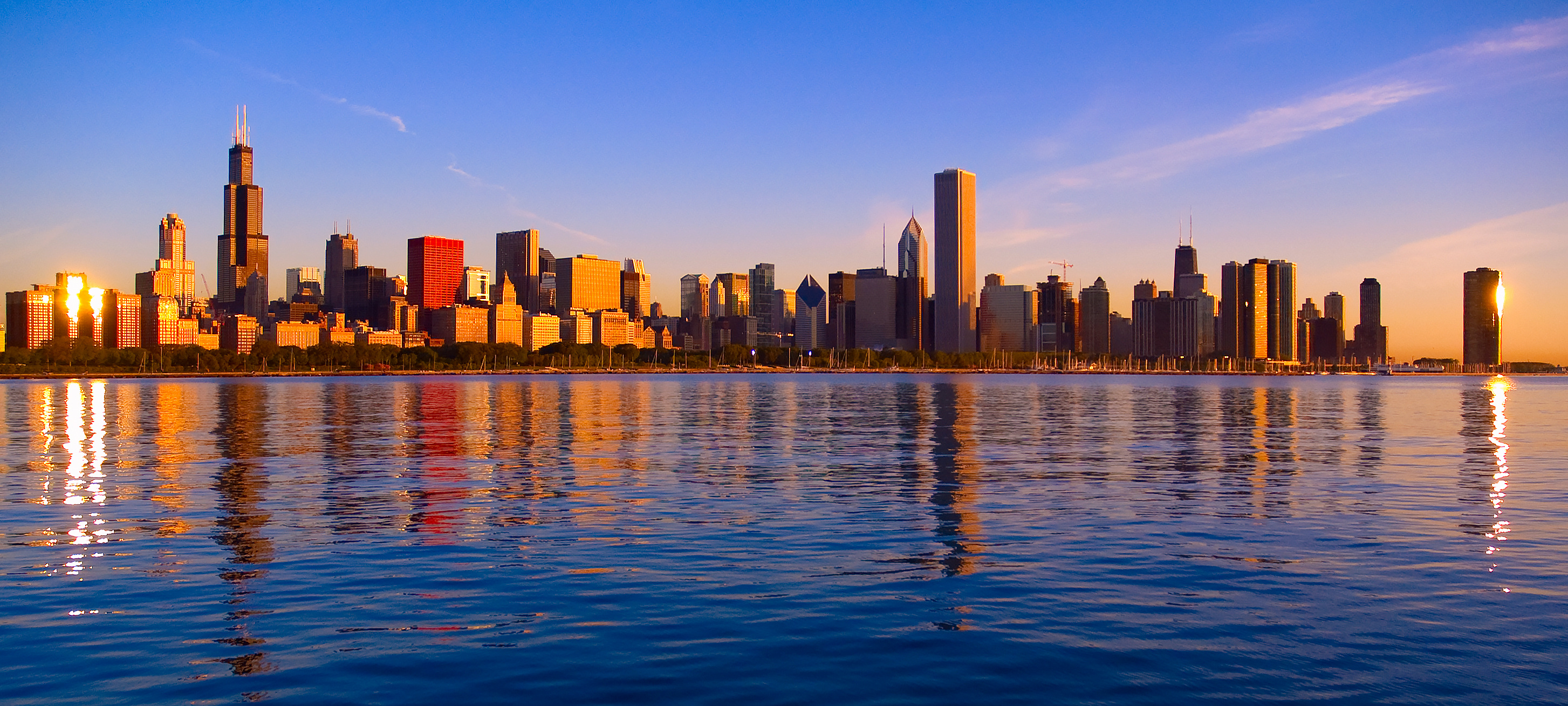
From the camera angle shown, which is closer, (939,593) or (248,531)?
(939,593)

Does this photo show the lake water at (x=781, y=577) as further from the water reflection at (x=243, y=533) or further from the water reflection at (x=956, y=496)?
the water reflection at (x=956, y=496)

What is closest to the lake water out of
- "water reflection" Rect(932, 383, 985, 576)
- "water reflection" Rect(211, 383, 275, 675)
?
"water reflection" Rect(211, 383, 275, 675)

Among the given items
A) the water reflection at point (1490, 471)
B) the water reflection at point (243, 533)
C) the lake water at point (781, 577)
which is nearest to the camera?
the lake water at point (781, 577)

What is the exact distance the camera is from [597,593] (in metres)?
20.5

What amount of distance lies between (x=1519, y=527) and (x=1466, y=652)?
611 inches

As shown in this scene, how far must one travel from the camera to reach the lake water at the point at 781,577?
1544cm

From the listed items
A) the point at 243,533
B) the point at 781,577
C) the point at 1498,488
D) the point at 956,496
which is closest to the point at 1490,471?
the point at 1498,488

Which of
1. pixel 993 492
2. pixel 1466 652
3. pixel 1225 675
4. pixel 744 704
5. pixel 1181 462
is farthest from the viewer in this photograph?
pixel 1181 462

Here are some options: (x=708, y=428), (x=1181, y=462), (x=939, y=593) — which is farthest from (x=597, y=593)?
(x=708, y=428)

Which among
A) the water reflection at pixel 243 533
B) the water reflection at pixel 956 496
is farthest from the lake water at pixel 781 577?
the water reflection at pixel 956 496

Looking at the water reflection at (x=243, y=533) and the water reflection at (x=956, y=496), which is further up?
the water reflection at (x=243, y=533)

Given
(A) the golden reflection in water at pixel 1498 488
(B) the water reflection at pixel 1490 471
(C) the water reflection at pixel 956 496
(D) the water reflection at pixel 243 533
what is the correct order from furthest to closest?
1. (B) the water reflection at pixel 1490 471
2. (A) the golden reflection in water at pixel 1498 488
3. (C) the water reflection at pixel 956 496
4. (D) the water reflection at pixel 243 533

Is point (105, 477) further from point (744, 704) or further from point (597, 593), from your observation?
point (744, 704)

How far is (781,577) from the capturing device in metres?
22.1
